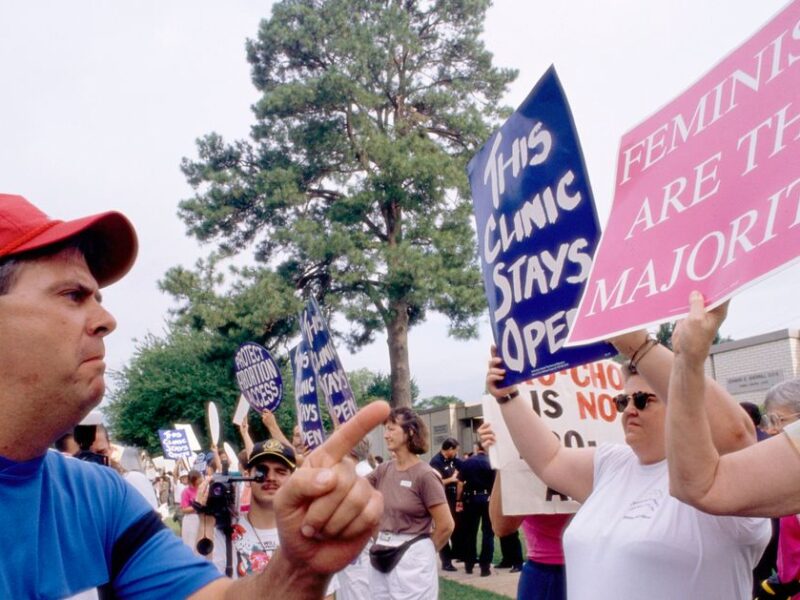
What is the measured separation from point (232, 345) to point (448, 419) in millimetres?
12109

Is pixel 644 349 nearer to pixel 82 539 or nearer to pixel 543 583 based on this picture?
pixel 82 539

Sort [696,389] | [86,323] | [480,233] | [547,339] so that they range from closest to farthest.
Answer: [86,323] → [696,389] → [547,339] → [480,233]

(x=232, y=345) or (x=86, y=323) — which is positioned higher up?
(x=232, y=345)

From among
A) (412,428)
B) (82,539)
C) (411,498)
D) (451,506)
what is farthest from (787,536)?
(451,506)

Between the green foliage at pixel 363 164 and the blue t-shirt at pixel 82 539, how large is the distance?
2212 cm

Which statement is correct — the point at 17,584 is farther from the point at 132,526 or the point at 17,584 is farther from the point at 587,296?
the point at 587,296

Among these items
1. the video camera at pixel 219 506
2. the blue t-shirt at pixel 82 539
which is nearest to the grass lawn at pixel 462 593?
the video camera at pixel 219 506

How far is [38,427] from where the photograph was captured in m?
1.68

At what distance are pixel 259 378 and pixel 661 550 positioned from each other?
647 centimetres

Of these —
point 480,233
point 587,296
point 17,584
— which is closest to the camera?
point 17,584

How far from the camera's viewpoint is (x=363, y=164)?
1017 inches

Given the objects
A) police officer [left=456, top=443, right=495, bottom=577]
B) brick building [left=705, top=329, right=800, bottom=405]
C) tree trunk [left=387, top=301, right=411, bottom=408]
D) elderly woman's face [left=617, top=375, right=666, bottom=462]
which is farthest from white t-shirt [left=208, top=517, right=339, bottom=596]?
tree trunk [left=387, top=301, right=411, bottom=408]

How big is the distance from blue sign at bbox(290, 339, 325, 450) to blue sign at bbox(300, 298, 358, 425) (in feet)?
0.84

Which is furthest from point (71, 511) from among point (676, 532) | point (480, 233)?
point (480, 233)
